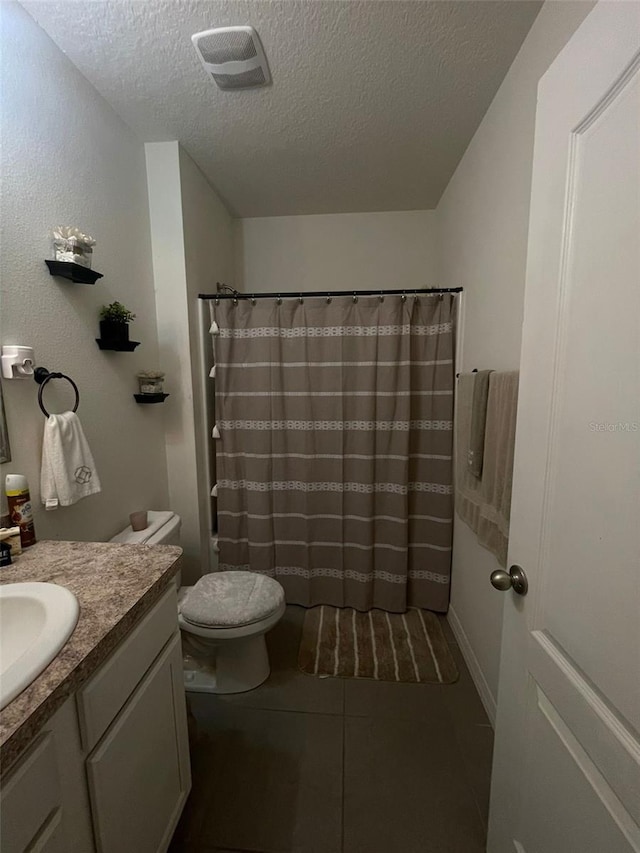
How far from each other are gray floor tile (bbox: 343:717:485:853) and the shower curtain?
0.69 m

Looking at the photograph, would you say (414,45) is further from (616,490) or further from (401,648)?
(401,648)

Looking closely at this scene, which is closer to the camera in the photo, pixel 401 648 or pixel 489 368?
pixel 489 368

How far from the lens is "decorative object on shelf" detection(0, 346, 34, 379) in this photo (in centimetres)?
98

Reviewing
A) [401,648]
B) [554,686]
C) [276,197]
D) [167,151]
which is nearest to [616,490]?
[554,686]

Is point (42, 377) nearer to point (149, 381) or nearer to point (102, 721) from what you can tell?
point (149, 381)

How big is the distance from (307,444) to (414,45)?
5.40 feet

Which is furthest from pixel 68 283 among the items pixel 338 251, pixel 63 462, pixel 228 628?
pixel 338 251

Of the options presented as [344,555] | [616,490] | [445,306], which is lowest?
[344,555]

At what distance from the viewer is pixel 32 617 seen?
2.44 feet

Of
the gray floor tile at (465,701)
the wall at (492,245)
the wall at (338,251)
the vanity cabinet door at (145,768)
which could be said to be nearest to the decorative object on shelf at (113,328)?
the vanity cabinet door at (145,768)

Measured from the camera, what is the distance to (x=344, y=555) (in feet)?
6.67

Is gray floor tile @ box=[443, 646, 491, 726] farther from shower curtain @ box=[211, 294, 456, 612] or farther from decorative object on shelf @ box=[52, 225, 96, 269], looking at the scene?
decorative object on shelf @ box=[52, 225, 96, 269]

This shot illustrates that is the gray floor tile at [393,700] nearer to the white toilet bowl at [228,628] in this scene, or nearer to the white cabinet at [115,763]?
the white toilet bowl at [228,628]

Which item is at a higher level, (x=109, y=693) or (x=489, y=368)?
(x=489, y=368)
